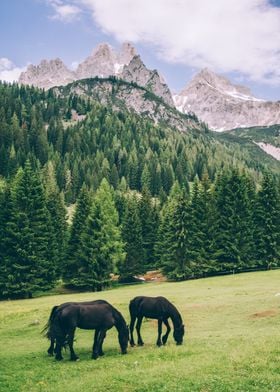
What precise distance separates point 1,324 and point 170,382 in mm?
22050

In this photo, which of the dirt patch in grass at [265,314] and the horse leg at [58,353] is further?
the dirt patch in grass at [265,314]

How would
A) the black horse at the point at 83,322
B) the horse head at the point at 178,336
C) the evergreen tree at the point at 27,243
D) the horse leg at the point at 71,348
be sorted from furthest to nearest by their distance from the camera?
the evergreen tree at the point at 27,243 → the horse head at the point at 178,336 → the black horse at the point at 83,322 → the horse leg at the point at 71,348

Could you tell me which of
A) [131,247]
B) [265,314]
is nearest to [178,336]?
[265,314]

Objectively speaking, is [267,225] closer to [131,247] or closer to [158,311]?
[131,247]

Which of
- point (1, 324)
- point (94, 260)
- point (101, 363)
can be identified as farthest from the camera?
point (94, 260)

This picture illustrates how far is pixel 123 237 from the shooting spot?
262 ft

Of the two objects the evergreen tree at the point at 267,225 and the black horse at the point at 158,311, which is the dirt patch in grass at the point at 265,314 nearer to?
the black horse at the point at 158,311

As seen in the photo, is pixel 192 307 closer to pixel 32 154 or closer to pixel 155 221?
pixel 155 221

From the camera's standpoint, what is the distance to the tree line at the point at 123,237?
6022 centimetres

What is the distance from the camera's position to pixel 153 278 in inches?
3159

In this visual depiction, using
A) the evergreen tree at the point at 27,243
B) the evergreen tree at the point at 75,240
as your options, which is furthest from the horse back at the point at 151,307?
the evergreen tree at the point at 75,240

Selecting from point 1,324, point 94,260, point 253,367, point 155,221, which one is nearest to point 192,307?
point 1,324

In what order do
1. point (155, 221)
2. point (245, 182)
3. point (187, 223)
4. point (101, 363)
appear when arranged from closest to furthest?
point (101, 363) < point (187, 223) < point (245, 182) < point (155, 221)

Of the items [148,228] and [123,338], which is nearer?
[123,338]
